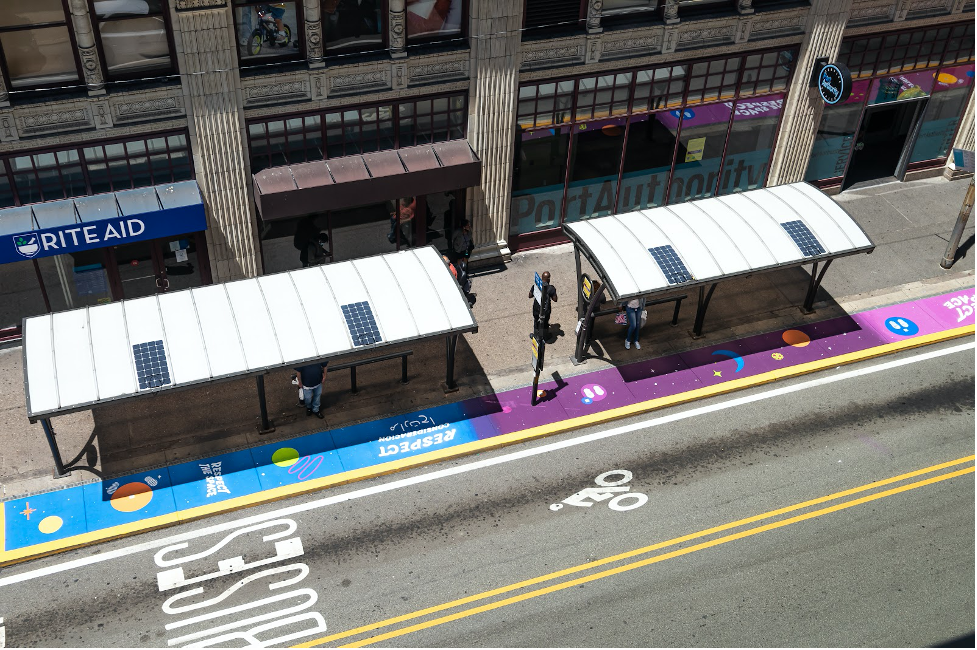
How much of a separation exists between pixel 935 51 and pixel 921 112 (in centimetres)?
186

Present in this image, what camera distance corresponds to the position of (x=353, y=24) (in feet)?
66.7

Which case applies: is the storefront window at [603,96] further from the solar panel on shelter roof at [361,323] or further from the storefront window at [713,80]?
the solar panel on shelter roof at [361,323]

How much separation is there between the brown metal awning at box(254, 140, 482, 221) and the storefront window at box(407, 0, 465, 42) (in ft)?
8.27

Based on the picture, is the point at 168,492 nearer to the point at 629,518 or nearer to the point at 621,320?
the point at 629,518

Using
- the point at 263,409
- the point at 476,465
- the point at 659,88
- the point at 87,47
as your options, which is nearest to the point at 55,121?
the point at 87,47

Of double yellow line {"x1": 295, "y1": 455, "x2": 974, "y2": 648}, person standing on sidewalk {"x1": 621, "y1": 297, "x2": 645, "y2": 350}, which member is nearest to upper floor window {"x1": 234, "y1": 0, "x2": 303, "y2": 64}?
person standing on sidewalk {"x1": 621, "y1": 297, "x2": 645, "y2": 350}

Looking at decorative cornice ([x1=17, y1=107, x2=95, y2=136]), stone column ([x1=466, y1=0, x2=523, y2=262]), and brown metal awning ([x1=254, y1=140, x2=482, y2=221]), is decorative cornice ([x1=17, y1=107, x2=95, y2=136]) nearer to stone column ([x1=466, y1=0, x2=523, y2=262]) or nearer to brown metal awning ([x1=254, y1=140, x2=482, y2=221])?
brown metal awning ([x1=254, y1=140, x2=482, y2=221])

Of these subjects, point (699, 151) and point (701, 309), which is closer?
point (701, 309)

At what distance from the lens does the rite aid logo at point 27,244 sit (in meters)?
19.1

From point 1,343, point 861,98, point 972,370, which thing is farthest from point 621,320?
point 1,343

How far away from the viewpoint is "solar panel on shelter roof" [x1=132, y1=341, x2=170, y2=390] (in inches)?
693

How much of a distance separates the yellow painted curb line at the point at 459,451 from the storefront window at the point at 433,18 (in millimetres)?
8835

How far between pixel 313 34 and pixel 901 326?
15.2 meters

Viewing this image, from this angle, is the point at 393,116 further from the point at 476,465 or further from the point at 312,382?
the point at 476,465
